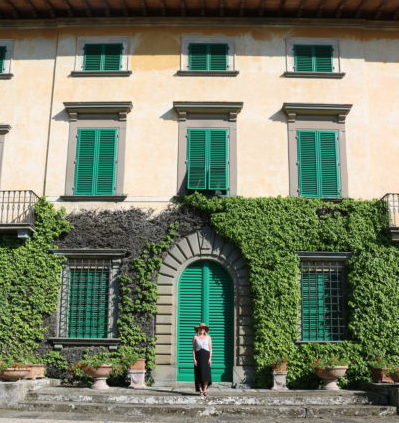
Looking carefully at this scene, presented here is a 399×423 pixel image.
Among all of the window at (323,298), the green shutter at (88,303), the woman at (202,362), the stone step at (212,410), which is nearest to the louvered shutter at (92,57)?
the green shutter at (88,303)

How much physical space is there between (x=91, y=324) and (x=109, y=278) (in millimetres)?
1213

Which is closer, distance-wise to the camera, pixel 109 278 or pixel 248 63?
pixel 109 278

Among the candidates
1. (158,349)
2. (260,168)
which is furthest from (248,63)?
(158,349)

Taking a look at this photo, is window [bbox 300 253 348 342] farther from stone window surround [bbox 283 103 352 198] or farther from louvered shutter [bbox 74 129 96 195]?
louvered shutter [bbox 74 129 96 195]

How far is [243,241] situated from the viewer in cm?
1444

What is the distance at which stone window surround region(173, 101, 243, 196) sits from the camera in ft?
49.6

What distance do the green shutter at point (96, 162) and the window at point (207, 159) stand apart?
2.01 meters

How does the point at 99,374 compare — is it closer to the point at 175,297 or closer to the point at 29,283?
the point at 175,297

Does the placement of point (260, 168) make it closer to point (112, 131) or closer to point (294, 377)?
point (112, 131)

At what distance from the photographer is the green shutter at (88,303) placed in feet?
47.3

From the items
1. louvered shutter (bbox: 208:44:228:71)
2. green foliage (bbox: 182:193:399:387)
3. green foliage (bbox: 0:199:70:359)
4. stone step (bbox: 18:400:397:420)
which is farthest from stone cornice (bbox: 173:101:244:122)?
stone step (bbox: 18:400:397:420)

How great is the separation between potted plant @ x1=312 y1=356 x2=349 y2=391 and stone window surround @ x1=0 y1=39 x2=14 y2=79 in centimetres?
1104

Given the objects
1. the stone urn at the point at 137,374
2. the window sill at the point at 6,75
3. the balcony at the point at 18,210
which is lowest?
the stone urn at the point at 137,374

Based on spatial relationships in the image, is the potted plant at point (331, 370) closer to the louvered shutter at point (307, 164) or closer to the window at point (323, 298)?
the window at point (323, 298)
